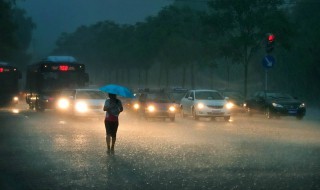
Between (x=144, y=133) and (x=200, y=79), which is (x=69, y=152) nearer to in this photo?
(x=144, y=133)

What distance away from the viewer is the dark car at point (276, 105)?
35.8 meters

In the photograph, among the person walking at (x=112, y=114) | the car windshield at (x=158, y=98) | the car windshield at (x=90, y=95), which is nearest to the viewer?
the person walking at (x=112, y=114)

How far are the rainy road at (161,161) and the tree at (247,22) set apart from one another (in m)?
24.4

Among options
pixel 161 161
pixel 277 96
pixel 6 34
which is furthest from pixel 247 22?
pixel 6 34

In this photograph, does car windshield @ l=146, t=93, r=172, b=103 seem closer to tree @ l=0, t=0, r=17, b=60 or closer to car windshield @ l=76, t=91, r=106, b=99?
car windshield @ l=76, t=91, r=106, b=99

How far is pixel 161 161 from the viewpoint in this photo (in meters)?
15.0

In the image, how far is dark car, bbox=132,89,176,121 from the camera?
1337 inches

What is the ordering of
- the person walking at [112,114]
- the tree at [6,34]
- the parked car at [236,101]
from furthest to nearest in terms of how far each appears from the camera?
the tree at [6,34], the parked car at [236,101], the person walking at [112,114]

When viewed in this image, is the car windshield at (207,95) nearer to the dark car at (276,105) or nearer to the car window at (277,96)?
the dark car at (276,105)

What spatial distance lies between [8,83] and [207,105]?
24.3m

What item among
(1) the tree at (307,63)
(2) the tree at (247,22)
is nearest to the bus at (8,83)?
(2) the tree at (247,22)

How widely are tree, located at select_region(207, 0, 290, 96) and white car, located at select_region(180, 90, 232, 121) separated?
510 inches

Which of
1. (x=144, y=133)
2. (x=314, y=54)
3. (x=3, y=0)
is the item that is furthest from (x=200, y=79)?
(x=144, y=133)

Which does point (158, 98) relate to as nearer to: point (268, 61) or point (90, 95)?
point (90, 95)
